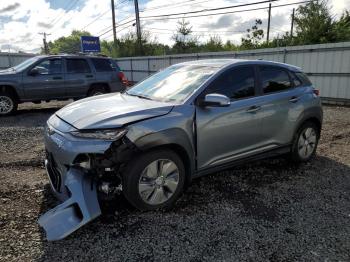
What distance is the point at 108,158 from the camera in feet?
10.3

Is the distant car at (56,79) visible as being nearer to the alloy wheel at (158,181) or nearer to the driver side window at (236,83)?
the driver side window at (236,83)

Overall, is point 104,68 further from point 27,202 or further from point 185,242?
point 185,242

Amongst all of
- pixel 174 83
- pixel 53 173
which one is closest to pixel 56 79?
pixel 174 83

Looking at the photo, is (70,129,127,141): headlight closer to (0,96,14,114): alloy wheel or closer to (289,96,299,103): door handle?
(289,96,299,103): door handle

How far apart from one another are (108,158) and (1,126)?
20.6 ft

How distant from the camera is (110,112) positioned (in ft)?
11.4

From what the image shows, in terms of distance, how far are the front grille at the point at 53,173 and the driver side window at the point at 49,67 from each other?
22.2 ft

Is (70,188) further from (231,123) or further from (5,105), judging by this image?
(5,105)

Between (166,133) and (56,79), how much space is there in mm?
7614

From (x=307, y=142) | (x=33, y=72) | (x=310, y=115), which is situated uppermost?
(x=33, y=72)

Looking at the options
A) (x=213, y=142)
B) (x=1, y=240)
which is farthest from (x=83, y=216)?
(x=213, y=142)

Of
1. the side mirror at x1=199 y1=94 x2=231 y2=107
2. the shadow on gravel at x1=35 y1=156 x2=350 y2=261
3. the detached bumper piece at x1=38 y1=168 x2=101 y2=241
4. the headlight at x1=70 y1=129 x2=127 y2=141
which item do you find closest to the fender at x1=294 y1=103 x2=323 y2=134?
the shadow on gravel at x1=35 y1=156 x2=350 y2=261

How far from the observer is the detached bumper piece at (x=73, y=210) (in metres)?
2.95

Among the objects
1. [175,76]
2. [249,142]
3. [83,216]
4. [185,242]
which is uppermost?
[175,76]
